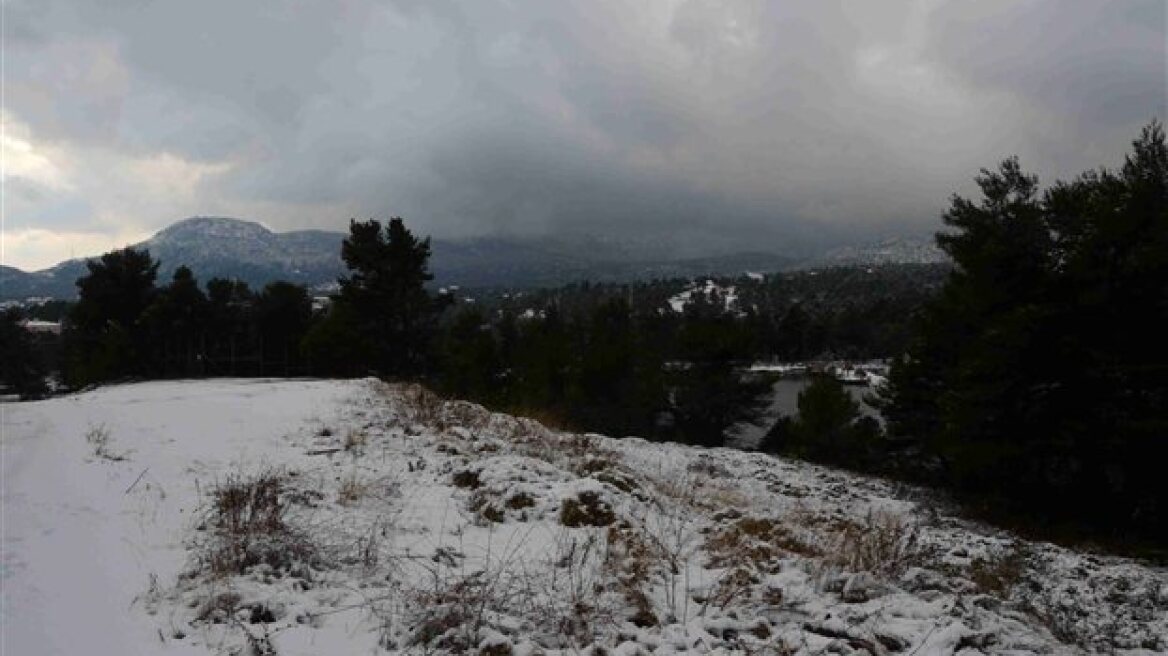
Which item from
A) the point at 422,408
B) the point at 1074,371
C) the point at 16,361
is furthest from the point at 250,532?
the point at 16,361

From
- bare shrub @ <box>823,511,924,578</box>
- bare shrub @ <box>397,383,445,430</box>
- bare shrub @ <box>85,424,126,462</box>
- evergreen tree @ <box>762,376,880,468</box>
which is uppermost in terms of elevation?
bare shrub @ <box>85,424,126,462</box>

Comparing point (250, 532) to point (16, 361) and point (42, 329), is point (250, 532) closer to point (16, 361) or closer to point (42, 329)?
point (16, 361)

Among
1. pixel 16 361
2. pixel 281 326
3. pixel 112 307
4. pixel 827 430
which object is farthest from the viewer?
pixel 16 361

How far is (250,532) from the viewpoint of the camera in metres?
5.26

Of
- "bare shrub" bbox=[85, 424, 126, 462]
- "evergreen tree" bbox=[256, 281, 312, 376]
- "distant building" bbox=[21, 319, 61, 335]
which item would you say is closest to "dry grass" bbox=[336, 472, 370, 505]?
"bare shrub" bbox=[85, 424, 126, 462]

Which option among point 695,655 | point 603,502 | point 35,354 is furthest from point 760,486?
point 35,354

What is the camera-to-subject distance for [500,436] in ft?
36.2

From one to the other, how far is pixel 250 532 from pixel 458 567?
1704 mm

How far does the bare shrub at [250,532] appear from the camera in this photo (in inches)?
191

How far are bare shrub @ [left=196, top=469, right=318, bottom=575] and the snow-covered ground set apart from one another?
0.9 inches

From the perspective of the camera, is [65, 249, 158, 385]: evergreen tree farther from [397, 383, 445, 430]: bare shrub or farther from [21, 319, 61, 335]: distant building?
[21, 319, 61, 335]: distant building

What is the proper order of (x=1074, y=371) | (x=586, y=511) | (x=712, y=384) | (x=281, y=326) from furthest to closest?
(x=281, y=326), (x=712, y=384), (x=1074, y=371), (x=586, y=511)

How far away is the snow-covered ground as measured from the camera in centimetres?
407

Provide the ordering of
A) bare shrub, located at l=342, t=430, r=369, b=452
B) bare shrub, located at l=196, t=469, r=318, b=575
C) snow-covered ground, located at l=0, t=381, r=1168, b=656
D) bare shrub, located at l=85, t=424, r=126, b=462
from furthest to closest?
bare shrub, located at l=342, t=430, r=369, b=452 < bare shrub, located at l=85, t=424, r=126, b=462 < bare shrub, located at l=196, t=469, r=318, b=575 < snow-covered ground, located at l=0, t=381, r=1168, b=656
